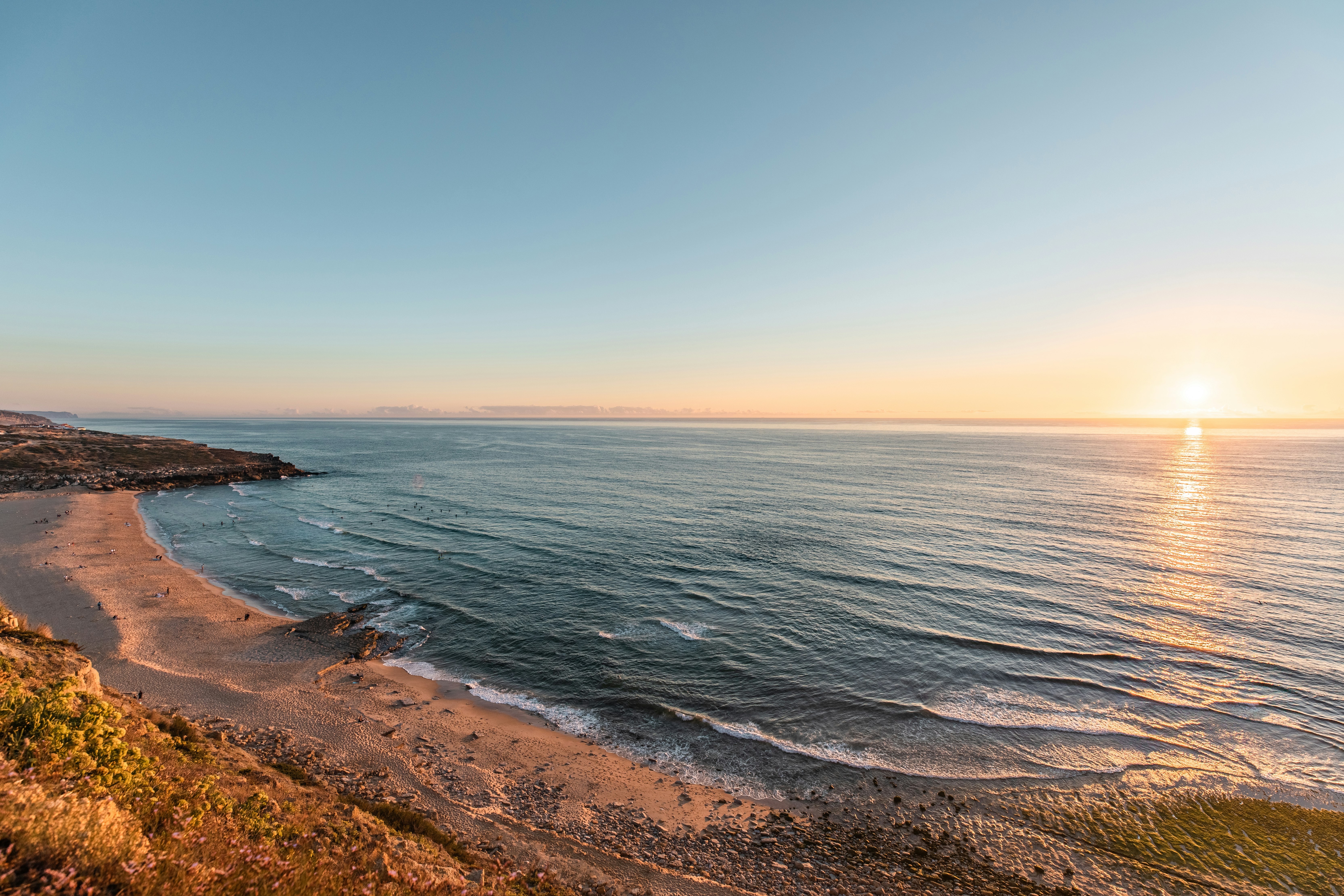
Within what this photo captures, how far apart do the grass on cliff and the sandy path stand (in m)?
2.77

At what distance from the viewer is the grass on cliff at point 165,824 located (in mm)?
7387

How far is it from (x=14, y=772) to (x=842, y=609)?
115ft

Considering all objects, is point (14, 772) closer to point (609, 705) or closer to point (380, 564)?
point (609, 705)

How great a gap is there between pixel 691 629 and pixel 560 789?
14523mm

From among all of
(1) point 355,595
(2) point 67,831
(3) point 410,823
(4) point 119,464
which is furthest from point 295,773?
(4) point 119,464

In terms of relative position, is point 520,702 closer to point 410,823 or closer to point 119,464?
point 410,823

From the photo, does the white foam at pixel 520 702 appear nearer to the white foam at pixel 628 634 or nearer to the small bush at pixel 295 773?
the white foam at pixel 628 634

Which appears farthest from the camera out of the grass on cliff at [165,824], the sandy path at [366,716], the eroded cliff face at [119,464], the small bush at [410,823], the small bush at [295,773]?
the eroded cliff face at [119,464]

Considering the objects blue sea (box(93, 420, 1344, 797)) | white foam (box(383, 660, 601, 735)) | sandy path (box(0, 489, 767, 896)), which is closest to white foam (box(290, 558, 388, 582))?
blue sea (box(93, 420, 1344, 797))

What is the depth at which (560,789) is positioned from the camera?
17984 mm

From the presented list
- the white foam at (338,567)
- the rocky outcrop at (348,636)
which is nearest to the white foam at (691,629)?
the rocky outcrop at (348,636)

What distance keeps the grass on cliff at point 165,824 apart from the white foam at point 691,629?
1760 centimetres

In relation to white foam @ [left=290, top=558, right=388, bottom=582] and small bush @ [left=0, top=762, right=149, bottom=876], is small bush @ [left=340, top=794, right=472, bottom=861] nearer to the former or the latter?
small bush @ [left=0, top=762, right=149, bottom=876]

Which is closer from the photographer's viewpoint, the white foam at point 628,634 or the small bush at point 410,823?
the small bush at point 410,823
